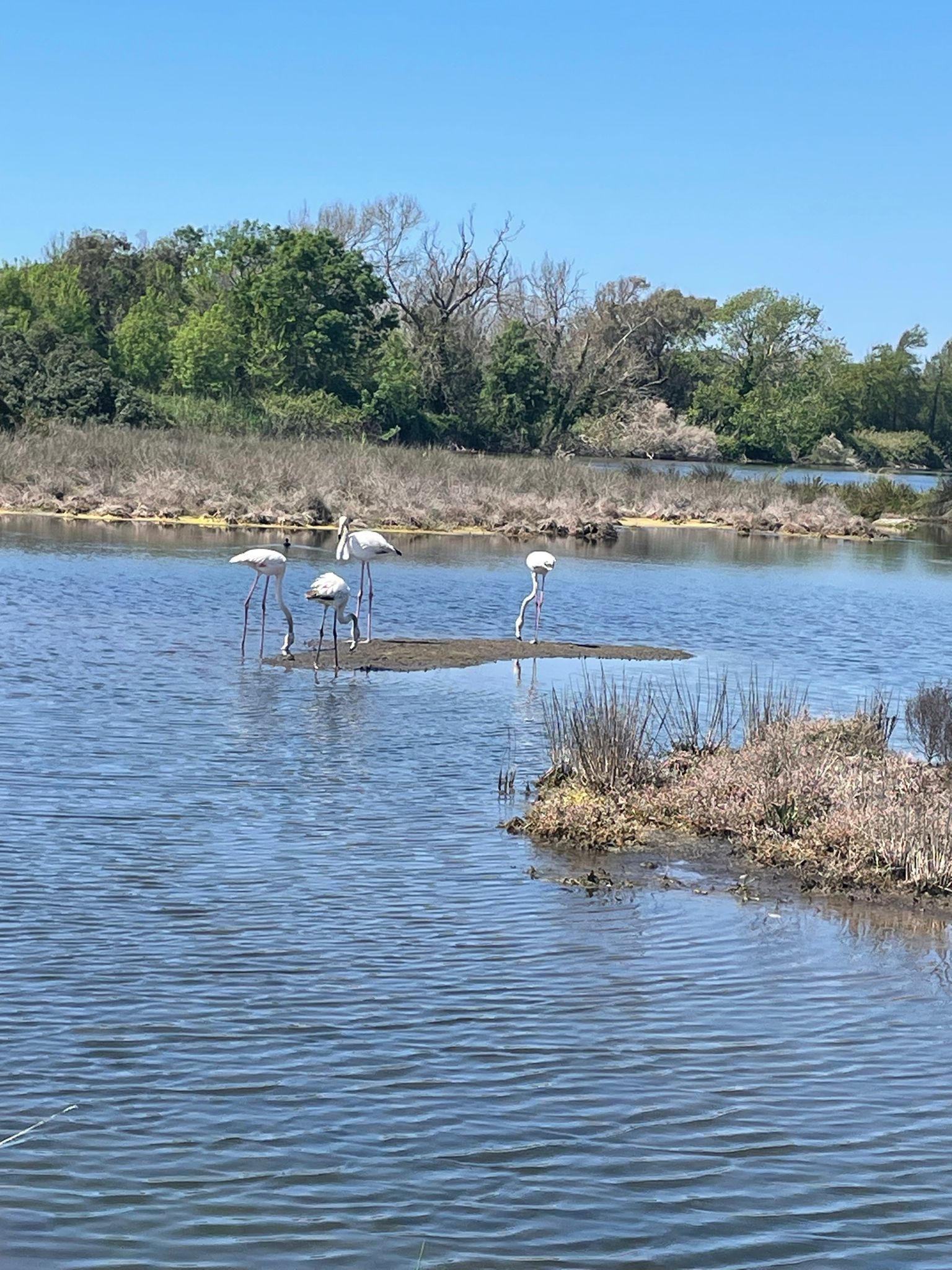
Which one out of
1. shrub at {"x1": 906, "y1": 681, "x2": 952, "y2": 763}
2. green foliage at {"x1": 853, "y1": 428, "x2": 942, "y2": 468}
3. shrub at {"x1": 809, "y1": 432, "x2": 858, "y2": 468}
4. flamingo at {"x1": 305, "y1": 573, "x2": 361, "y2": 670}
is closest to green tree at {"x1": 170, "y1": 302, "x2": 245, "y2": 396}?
shrub at {"x1": 809, "y1": 432, "x2": 858, "y2": 468}

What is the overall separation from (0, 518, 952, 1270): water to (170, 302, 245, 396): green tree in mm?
61336

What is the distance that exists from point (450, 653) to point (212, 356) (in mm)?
56697

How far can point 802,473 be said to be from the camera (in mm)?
106688

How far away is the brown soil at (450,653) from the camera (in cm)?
2084

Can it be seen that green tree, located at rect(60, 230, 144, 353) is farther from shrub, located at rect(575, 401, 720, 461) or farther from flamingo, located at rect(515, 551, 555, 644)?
flamingo, located at rect(515, 551, 555, 644)

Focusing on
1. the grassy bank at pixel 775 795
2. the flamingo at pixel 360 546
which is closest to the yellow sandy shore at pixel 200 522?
the flamingo at pixel 360 546

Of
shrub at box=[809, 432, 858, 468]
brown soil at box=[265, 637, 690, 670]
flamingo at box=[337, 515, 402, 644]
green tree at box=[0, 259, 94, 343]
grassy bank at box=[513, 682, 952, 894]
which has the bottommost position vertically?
grassy bank at box=[513, 682, 952, 894]

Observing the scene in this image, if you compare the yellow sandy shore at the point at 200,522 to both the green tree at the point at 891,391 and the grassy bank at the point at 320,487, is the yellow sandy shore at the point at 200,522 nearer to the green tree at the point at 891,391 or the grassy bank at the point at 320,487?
the grassy bank at the point at 320,487

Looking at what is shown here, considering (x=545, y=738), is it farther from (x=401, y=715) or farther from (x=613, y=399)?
(x=613, y=399)

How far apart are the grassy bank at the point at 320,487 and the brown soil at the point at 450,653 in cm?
2245

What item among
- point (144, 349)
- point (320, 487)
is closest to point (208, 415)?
point (320, 487)

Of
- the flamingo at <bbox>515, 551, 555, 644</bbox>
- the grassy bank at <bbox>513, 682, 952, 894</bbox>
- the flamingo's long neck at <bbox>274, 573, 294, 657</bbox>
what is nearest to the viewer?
the grassy bank at <bbox>513, 682, 952, 894</bbox>

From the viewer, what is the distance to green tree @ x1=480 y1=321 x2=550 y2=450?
8206 cm

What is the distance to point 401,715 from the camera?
57.1ft
